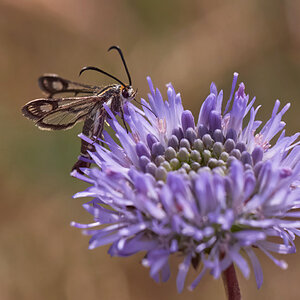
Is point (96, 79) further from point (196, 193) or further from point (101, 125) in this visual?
point (196, 193)

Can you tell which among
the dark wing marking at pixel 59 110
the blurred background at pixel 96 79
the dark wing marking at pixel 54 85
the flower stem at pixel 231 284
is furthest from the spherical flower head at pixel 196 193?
the blurred background at pixel 96 79

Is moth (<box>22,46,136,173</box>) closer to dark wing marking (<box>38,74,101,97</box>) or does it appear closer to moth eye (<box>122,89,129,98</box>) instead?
moth eye (<box>122,89,129,98</box>)

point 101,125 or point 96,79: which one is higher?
point 96,79

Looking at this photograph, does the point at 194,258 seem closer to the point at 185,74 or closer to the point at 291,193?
the point at 291,193

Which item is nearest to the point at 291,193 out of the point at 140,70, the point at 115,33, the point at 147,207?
the point at 147,207

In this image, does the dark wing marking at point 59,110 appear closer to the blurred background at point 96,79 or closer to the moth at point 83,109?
the moth at point 83,109

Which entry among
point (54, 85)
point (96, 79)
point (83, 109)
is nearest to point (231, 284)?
point (83, 109)
